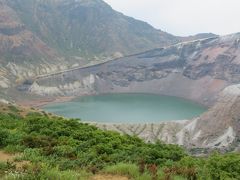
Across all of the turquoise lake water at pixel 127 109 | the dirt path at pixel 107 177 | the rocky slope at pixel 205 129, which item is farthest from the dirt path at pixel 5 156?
the turquoise lake water at pixel 127 109

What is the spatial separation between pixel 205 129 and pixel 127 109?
66778 millimetres

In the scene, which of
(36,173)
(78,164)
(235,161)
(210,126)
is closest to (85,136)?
(78,164)

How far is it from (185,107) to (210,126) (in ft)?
243

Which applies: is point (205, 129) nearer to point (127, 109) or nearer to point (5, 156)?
point (127, 109)

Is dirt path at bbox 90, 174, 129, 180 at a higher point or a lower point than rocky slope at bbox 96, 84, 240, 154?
lower

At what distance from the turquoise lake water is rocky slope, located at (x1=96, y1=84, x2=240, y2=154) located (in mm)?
26339

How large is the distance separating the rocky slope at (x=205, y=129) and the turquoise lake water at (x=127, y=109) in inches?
1037

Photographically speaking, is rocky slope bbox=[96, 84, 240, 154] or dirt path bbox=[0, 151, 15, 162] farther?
rocky slope bbox=[96, 84, 240, 154]

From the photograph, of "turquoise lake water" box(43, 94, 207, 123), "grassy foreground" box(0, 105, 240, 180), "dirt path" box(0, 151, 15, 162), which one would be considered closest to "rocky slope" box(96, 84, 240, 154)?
"turquoise lake water" box(43, 94, 207, 123)

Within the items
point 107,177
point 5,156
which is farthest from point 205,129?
point 107,177

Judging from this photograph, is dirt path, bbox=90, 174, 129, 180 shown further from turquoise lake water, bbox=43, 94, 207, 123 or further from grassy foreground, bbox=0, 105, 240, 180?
turquoise lake water, bbox=43, 94, 207, 123

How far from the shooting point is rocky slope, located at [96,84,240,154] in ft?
318

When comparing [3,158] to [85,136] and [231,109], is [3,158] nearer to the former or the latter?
[85,136]

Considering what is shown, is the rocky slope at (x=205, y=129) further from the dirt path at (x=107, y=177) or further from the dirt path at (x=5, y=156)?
the dirt path at (x=107, y=177)
